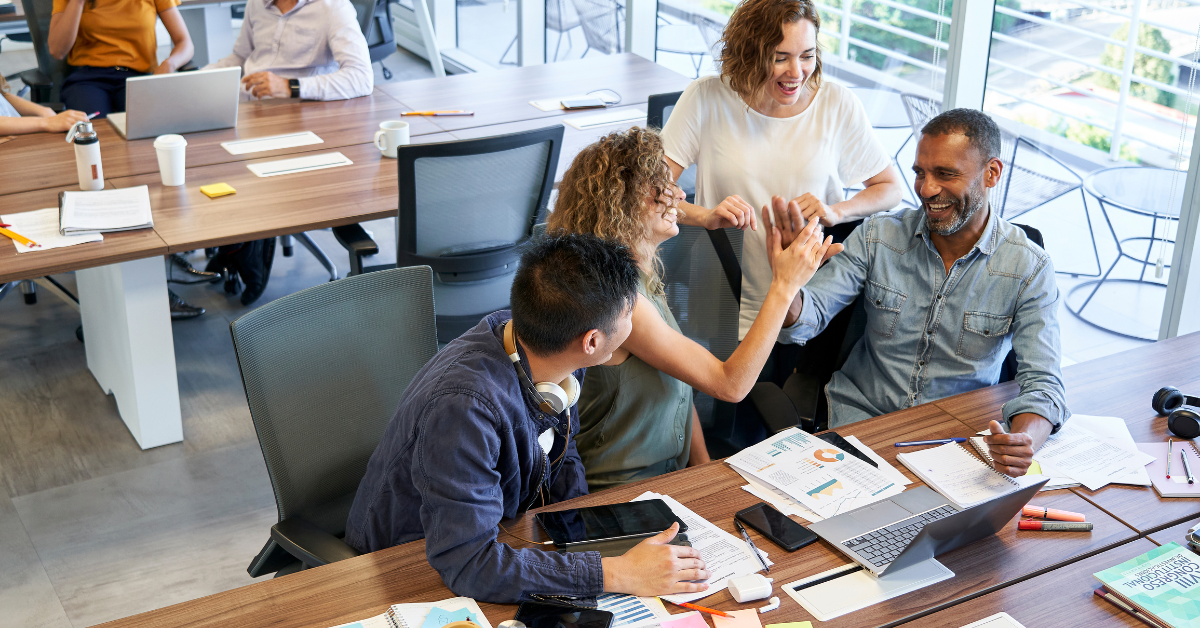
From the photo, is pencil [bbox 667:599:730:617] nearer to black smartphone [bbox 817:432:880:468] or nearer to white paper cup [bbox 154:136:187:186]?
black smartphone [bbox 817:432:880:468]

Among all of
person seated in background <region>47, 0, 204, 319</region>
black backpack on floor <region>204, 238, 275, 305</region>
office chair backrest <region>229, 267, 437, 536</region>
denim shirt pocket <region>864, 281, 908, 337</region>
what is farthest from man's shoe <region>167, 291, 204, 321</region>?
denim shirt pocket <region>864, 281, 908, 337</region>

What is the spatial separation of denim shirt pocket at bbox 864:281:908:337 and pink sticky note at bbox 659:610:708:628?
3.58ft

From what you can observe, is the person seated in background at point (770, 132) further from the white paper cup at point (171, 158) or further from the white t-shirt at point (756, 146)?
the white paper cup at point (171, 158)

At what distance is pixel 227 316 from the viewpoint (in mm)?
3988

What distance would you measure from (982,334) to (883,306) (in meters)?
0.23

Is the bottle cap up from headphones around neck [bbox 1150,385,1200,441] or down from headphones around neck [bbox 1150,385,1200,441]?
up

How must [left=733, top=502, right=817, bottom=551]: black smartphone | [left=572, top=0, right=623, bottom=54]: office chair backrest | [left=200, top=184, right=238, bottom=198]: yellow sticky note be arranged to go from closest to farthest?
[left=733, top=502, right=817, bottom=551]: black smartphone
[left=200, top=184, right=238, bottom=198]: yellow sticky note
[left=572, top=0, right=623, bottom=54]: office chair backrest

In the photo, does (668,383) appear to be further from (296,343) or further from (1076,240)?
(1076,240)

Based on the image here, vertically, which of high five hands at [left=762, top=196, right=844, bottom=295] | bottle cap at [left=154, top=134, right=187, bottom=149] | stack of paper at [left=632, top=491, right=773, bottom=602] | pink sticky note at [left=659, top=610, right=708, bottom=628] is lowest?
pink sticky note at [left=659, top=610, right=708, bottom=628]

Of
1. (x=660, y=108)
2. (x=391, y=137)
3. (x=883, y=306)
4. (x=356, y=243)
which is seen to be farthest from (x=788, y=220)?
(x=391, y=137)

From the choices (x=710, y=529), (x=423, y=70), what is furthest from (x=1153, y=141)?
(x=423, y=70)

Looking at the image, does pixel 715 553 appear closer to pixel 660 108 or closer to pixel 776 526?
pixel 776 526

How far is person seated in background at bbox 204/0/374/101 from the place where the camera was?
4.07 meters

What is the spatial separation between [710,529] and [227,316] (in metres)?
2.79
